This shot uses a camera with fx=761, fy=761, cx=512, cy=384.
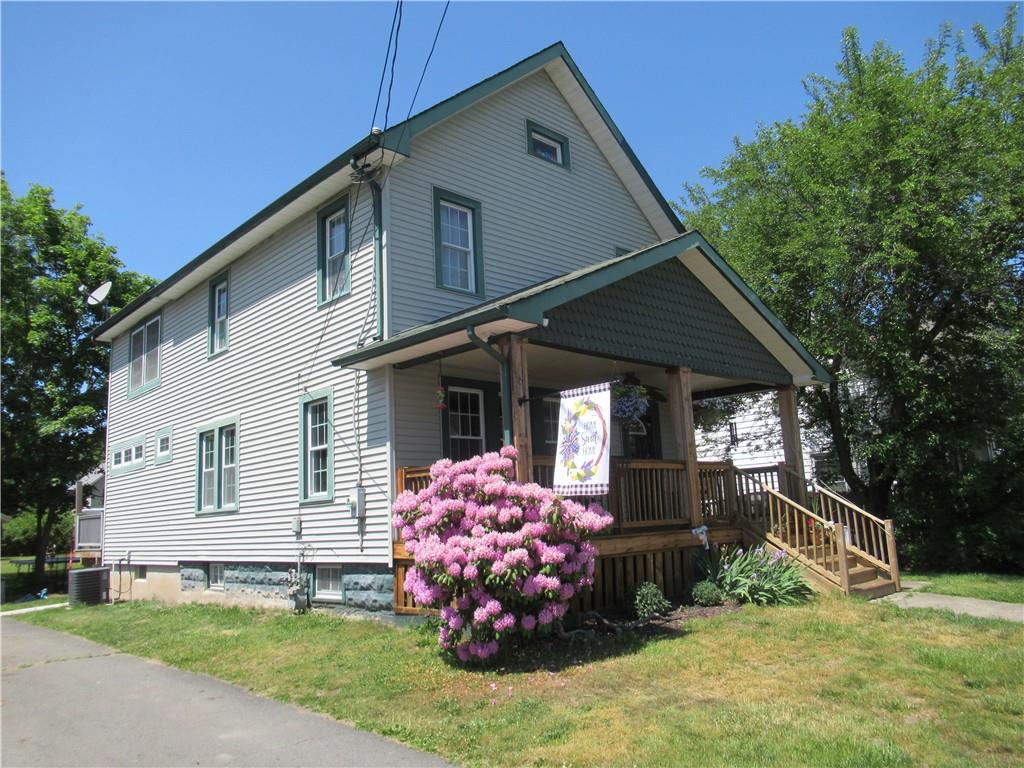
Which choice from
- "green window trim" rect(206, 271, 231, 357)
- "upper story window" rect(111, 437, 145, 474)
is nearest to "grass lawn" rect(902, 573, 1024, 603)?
"green window trim" rect(206, 271, 231, 357)

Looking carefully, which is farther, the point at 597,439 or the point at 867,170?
the point at 867,170

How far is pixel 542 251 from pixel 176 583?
10.9 metres

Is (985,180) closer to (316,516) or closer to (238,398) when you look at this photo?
(316,516)

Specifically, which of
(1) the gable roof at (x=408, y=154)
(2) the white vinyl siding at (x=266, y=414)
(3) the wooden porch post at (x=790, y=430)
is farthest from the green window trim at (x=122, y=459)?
(3) the wooden porch post at (x=790, y=430)

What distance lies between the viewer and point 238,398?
15070 millimetres

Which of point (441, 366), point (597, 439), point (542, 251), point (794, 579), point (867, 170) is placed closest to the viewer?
point (597, 439)

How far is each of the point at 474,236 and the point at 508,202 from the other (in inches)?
48.8

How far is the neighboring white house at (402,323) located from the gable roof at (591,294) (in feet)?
0.12

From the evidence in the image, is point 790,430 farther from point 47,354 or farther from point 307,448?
point 47,354

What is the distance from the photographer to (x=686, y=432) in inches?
463

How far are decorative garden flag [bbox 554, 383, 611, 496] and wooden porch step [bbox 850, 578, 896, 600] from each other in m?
4.99

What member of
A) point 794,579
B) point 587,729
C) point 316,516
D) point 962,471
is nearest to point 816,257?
point 962,471

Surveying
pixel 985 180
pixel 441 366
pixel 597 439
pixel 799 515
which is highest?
pixel 985 180

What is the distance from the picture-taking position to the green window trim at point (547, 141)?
1452 centimetres
